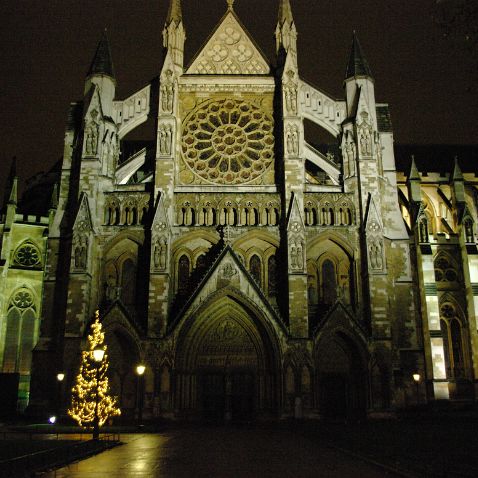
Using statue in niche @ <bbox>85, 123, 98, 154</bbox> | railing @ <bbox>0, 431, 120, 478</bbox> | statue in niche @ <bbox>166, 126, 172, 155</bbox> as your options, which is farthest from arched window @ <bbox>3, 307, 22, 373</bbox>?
railing @ <bbox>0, 431, 120, 478</bbox>

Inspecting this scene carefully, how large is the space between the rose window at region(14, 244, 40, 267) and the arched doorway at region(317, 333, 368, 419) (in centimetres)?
1996

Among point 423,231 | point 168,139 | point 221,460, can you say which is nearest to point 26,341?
point 168,139

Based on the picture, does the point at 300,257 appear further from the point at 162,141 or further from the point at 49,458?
Answer: the point at 49,458

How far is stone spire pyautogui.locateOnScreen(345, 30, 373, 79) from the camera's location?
33281mm

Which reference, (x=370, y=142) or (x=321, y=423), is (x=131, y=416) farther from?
(x=370, y=142)

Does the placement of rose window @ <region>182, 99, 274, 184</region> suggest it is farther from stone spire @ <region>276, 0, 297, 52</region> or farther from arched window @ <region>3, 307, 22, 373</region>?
arched window @ <region>3, 307, 22, 373</region>

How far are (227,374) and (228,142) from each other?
12832 mm

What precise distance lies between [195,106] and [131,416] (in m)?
17.3

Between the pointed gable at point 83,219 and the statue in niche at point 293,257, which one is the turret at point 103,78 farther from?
the statue in niche at point 293,257

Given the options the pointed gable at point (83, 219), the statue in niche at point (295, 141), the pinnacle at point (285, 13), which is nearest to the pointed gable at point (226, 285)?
the pointed gable at point (83, 219)

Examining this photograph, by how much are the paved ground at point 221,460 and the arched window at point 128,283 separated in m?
10.8

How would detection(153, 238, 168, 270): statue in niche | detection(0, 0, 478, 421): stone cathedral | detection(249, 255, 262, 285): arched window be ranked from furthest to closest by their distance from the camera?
detection(249, 255, 262, 285): arched window, detection(153, 238, 168, 270): statue in niche, detection(0, 0, 478, 421): stone cathedral

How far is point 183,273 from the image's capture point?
3028cm

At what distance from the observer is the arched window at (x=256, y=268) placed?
3017cm
